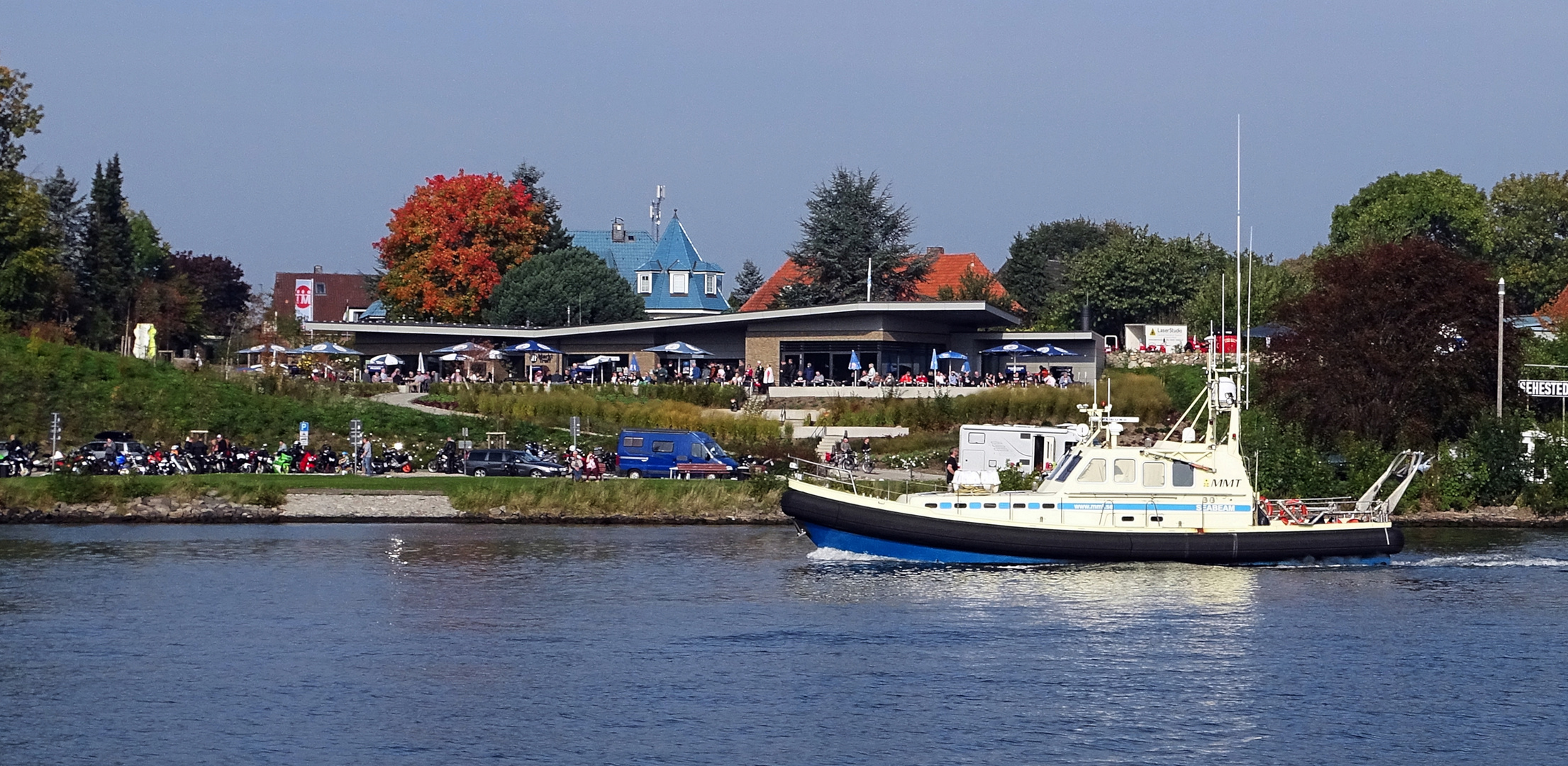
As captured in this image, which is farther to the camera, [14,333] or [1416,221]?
[1416,221]

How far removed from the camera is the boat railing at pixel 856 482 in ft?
121

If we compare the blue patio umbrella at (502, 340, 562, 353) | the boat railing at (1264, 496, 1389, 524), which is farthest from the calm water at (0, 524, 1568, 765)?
the blue patio umbrella at (502, 340, 562, 353)

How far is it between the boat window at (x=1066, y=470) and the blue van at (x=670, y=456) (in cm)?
1630

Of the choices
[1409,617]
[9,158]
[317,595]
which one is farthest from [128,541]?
[9,158]

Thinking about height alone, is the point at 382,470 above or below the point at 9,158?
below

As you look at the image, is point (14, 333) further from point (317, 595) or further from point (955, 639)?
point (955, 639)

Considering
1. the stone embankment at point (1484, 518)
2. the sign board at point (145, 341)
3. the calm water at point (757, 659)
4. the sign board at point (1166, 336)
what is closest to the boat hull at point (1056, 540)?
the calm water at point (757, 659)

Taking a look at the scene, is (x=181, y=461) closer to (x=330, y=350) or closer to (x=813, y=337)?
(x=330, y=350)

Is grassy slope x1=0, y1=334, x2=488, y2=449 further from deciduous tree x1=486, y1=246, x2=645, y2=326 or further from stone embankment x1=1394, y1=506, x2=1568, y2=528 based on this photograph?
stone embankment x1=1394, y1=506, x2=1568, y2=528

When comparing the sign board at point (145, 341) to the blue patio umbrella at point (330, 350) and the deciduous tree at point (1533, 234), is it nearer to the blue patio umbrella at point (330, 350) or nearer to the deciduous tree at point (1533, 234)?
the blue patio umbrella at point (330, 350)

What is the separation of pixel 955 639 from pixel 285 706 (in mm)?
10602

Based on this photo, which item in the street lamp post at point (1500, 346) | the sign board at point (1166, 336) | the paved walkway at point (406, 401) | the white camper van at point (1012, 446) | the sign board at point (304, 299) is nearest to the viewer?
the white camper van at point (1012, 446)

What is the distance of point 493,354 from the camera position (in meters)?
69.1

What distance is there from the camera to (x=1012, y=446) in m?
49.0
